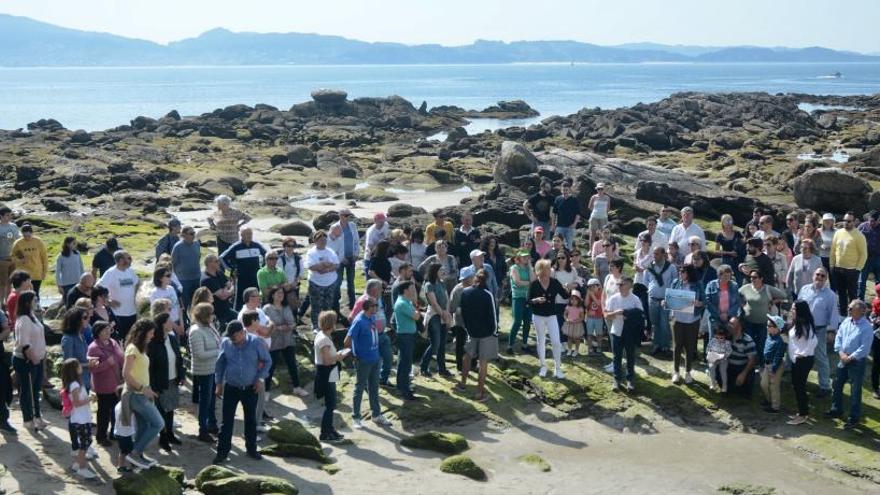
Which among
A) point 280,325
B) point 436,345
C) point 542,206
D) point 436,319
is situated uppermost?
point 542,206

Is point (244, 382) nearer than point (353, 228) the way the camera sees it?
Yes

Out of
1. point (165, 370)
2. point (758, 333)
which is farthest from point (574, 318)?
point (165, 370)

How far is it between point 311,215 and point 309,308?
589 inches

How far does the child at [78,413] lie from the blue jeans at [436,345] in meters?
5.45

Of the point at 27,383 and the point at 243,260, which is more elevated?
the point at 243,260

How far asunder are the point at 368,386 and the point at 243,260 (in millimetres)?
3708

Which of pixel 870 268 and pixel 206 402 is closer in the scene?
pixel 206 402

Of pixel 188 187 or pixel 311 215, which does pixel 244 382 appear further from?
pixel 188 187

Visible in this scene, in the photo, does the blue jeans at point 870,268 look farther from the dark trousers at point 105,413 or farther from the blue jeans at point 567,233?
the dark trousers at point 105,413

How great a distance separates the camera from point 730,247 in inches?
683

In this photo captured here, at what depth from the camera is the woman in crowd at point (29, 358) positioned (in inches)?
463

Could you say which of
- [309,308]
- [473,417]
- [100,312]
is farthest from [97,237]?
[473,417]

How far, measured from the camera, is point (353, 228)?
17.5 m

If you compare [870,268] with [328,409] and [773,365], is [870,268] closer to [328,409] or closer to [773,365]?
[773,365]
